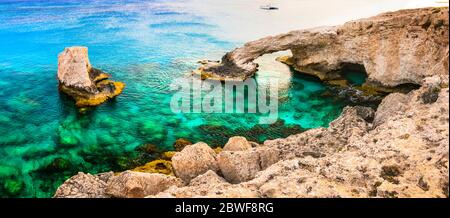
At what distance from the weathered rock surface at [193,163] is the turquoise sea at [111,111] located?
7.50 m

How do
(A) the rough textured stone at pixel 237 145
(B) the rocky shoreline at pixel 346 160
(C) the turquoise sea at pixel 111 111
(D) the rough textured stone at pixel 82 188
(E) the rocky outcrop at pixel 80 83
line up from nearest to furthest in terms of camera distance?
(B) the rocky shoreline at pixel 346 160, (D) the rough textured stone at pixel 82 188, (A) the rough textured stone at pixel 237 145, (C) the turquoise sea at pixel 111 111, (E) the rocky outcrop at pixel 80 83

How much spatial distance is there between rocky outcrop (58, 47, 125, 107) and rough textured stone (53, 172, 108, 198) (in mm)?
20166

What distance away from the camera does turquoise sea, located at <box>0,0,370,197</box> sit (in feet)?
88.5

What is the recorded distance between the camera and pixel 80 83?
38438mm

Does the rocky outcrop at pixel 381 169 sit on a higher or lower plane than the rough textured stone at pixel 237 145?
higher

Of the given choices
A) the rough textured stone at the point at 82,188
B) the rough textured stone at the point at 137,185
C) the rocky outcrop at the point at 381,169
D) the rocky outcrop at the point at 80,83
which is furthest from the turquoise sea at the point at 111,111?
the rocky outcrop at the point at 381,169

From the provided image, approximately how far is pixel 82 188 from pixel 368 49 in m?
32.4

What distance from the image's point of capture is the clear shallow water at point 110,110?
27.0 meters

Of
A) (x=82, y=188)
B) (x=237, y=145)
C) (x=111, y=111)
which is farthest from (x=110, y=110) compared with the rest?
(x=82, y=188)

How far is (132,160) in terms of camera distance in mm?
26891

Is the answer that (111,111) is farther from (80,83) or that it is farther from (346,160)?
(346,160)

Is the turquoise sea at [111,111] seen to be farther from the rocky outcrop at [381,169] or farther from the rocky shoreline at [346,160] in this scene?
the rocky outcrop at [381,169]
